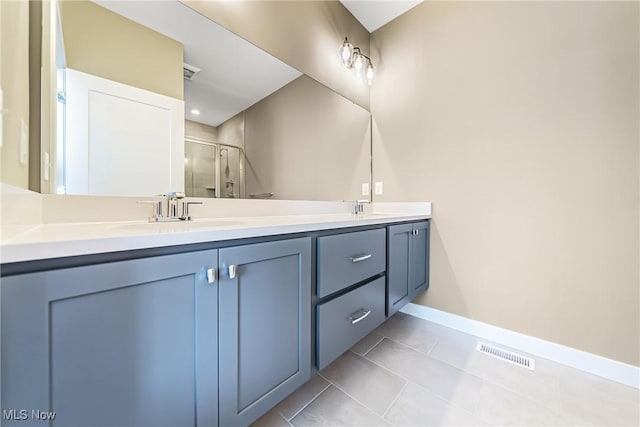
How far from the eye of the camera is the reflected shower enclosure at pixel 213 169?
1.18 meters

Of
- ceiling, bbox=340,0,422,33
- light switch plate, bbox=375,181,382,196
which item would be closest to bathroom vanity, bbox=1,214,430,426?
light switch plate, bbox=375,181,382,196

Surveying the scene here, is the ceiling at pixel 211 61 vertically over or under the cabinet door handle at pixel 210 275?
over

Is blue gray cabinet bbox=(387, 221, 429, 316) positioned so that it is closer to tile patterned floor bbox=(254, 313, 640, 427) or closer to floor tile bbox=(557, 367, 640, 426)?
tile patterned floor bbox=(254, 313, 640, 427)

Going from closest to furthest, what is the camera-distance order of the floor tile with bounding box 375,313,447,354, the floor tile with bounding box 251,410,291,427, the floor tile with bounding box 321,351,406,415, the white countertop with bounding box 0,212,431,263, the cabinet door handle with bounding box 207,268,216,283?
the white countertop with bounding box 0,212,431,263 → the cabinet door handle with bounding box 207,268,216,283 → the floor tile with bounding box 251,410,291,427 → the floor tile with bounding box 321,351,406,415 → the floor tile with bounding box 375,313,447,354

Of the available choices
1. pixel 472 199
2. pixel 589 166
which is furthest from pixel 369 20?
pixel 589 166

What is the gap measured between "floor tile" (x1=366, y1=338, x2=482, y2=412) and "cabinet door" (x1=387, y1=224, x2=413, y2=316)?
27cm

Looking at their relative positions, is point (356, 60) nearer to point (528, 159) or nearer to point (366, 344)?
point (528, 159)

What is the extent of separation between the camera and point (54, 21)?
2.90ft

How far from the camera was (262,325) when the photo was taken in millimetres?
804

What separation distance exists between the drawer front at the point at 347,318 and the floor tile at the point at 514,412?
0.56 metres

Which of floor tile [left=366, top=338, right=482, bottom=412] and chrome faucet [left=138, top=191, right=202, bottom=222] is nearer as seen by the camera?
chrome faucet [left=138, top=191, right=202, bottom=222]

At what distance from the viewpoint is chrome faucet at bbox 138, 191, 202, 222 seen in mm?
1010

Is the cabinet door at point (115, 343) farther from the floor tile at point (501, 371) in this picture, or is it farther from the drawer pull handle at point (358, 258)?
the floor tile at point (501, 371)

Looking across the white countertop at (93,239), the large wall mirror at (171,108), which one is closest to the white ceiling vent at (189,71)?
the large wall mirror at (171,108)
